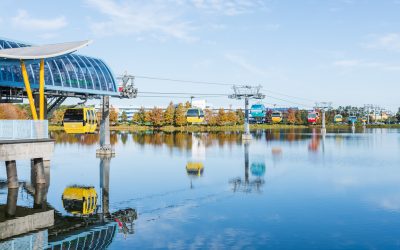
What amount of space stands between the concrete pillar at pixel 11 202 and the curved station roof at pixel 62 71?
8760 mm

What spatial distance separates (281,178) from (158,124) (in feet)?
462

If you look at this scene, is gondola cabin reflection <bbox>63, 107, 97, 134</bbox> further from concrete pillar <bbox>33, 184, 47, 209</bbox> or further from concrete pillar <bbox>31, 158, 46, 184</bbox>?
concrete pillar <bbox>33, 184, 47, 209</bbox>

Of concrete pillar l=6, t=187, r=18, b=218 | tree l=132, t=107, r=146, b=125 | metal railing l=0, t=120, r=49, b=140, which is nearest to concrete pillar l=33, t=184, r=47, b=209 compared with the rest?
concrete pillar l=6, t=187, r=18, b=218

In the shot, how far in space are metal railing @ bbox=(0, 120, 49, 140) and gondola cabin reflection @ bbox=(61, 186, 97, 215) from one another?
4.70m

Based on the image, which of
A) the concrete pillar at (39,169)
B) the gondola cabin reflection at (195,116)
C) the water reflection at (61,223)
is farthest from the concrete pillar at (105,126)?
the gondola cabin reflection at (195,116)

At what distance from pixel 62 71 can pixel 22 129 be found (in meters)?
15.6

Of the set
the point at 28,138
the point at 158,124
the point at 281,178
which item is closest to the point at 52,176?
the point at 28,138

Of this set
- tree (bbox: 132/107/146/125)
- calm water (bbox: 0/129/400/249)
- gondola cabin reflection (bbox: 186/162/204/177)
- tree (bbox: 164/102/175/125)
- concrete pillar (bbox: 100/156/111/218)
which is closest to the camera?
calm water (bbox: 0/129/400/249)

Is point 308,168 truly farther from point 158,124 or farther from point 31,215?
point 158,124

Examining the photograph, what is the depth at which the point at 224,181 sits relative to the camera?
40312 millimetres

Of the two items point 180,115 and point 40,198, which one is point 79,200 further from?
point 180,115

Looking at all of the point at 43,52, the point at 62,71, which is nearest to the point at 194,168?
the point at 62,71

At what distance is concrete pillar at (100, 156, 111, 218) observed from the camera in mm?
28405

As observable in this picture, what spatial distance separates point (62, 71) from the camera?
43.3 metres
